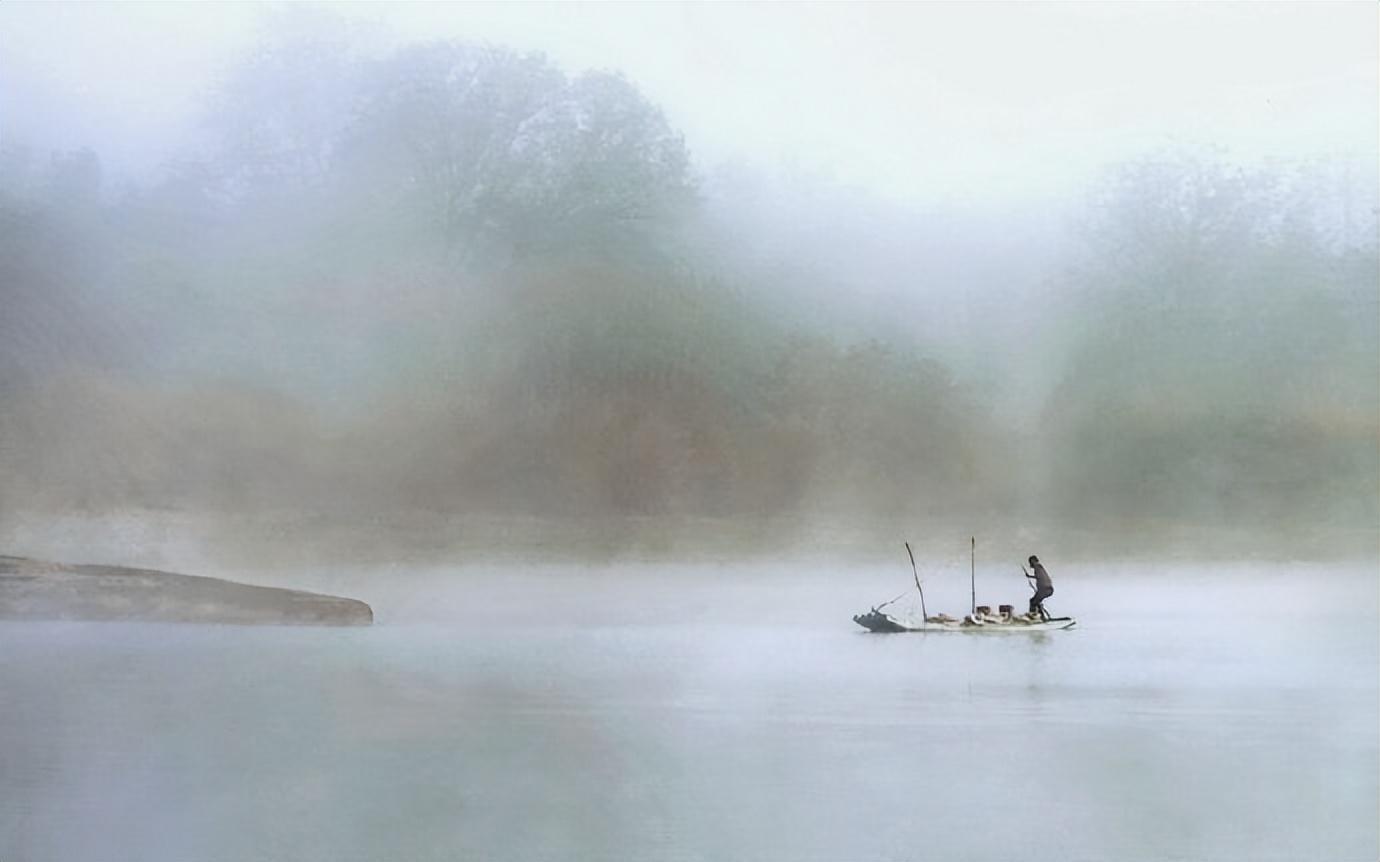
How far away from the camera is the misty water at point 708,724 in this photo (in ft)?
14.8

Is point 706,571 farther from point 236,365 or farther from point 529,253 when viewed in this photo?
point 236,365

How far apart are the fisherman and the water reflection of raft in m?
0.03

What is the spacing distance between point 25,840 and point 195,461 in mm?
1186

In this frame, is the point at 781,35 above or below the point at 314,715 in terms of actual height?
above

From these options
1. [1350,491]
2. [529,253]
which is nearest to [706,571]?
[529,253]

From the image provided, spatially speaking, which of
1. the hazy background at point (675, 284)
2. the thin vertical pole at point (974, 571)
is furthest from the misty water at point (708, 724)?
the hazy background at point (675, 284)

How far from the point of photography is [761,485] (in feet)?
15.9

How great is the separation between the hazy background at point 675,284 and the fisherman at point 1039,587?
0.06 metres

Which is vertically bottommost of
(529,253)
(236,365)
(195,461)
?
(195,461)

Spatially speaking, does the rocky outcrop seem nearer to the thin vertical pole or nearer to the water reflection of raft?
the water reflection of raft

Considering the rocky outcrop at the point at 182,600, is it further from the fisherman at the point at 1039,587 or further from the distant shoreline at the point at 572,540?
the fisherman at the point at 1039,587

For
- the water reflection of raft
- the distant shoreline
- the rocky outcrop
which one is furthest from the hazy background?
the water reflection of raft

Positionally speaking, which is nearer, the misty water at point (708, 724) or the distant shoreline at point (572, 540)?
the misty water at point (708, 724)

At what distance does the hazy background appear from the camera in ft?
15.9
